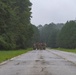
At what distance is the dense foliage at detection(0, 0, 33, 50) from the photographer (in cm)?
7200

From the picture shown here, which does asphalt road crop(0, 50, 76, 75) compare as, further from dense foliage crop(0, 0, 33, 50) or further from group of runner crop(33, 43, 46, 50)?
group of runner crop(33, 43, 46, 50)

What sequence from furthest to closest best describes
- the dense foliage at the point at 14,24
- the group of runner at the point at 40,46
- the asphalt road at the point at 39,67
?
the group of runner at the point at 40,46, the dense foliage at the point at 14,24, the asphalt road at the point at 39,67

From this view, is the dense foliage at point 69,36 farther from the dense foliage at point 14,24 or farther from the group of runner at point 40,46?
the dense foliage at point 14,24

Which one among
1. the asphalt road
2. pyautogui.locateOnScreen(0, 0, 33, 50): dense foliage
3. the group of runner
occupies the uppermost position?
pyautogui.locateOnScreen(0, 0, 33, 50): dense foliage

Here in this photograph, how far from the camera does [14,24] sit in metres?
82.9

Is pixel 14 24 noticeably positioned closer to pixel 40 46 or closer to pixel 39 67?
pixel 40 46

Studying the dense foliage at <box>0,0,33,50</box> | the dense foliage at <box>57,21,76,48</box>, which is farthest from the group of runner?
the dense foliage at <box>57,21,76,48</box>

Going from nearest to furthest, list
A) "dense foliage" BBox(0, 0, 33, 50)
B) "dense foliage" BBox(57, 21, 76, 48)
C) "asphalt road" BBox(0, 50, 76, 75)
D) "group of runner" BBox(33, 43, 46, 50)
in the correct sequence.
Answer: "asphalt road" BBox(0, 50, 76, 75)
"dense foliage" BBox(0, 0, 33, 50)
"group of runner" BBox(33, 43, 46, 50)
"dense foliage" BBox(57, 21, 76, 48)

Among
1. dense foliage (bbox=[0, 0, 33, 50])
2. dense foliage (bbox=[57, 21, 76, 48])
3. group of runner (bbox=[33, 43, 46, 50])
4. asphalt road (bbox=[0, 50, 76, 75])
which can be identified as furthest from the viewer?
dense foliage (bbox=[57, 21, 76, 48])

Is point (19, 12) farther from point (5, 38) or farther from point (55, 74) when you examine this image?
point (55, 74)

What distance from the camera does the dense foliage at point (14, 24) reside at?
236ft

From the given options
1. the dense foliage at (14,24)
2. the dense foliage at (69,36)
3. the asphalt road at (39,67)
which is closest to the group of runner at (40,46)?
the dense foliage at (14,24)

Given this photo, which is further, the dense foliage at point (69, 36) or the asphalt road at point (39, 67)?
the dense foliage at point (69, 36)

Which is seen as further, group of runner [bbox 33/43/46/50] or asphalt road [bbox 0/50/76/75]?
group of runner [bbox 33/43/46/50]
